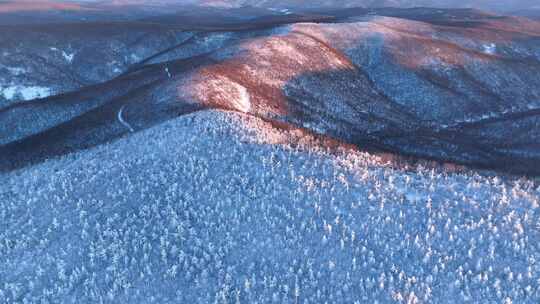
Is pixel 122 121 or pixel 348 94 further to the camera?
pixel 348 94

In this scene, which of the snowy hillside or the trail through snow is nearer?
the snowy hillside

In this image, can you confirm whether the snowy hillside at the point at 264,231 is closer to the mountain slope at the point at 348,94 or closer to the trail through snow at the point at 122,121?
the trail through snow at the point at 122,121

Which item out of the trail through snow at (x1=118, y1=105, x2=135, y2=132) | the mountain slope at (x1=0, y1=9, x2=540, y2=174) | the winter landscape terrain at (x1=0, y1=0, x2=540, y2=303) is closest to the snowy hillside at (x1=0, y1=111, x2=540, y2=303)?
the winter landscape terrain at (x1=0, y1=0, x2=540, y2=303)

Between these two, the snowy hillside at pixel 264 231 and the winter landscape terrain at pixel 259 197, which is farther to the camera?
the winter landscape terrain at pixel 259 197

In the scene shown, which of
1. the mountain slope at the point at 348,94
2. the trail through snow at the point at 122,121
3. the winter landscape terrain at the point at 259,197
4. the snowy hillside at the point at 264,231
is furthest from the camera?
the mountain slope at the point at 348,94

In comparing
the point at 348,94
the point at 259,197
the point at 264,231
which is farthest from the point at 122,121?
the point at 348,94

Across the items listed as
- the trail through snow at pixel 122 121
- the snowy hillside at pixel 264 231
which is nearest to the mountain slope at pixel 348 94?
the trail through snow at pixel 122 121

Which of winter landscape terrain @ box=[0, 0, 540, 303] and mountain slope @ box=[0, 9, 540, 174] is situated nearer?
winter landscape terrain @ box=[0, 0, 540, 303]

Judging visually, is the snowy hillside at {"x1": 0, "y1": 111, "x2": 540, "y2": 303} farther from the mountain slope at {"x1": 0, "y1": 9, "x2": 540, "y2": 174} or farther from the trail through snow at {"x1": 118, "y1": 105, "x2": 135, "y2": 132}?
the mountain slope at {"x1": 0, "y1": 9, "x2": 540, "y2": 174}

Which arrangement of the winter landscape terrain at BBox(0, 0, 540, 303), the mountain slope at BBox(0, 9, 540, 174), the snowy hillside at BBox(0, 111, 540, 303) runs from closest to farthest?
1. the snowy hillside at BBox(0, 111, 540, 303)
2. the winter landscape terrain at BBox(0, 0, 540, 303)
3. the mountain slope at BBox(0, 9, 540, 174)

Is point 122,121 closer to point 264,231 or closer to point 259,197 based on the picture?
point 259,197

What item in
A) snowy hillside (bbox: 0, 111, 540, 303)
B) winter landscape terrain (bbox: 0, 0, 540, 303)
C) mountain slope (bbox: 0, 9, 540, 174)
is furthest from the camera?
mountain slope (bbox: 0, 9, 540, 174)

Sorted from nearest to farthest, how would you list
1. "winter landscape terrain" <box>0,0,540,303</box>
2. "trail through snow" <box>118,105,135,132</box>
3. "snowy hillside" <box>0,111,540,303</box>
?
"snowy hillside" <box>0,111,540,303</box>
"winter landscape terrain" <box>0,0,540,303</box>
"trail through snow" <box>118,105,135,132</box>

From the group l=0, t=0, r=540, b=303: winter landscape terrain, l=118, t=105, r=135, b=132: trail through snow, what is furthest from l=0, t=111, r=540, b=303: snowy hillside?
l=118, t=105, r=135, b=132: trail through snow
